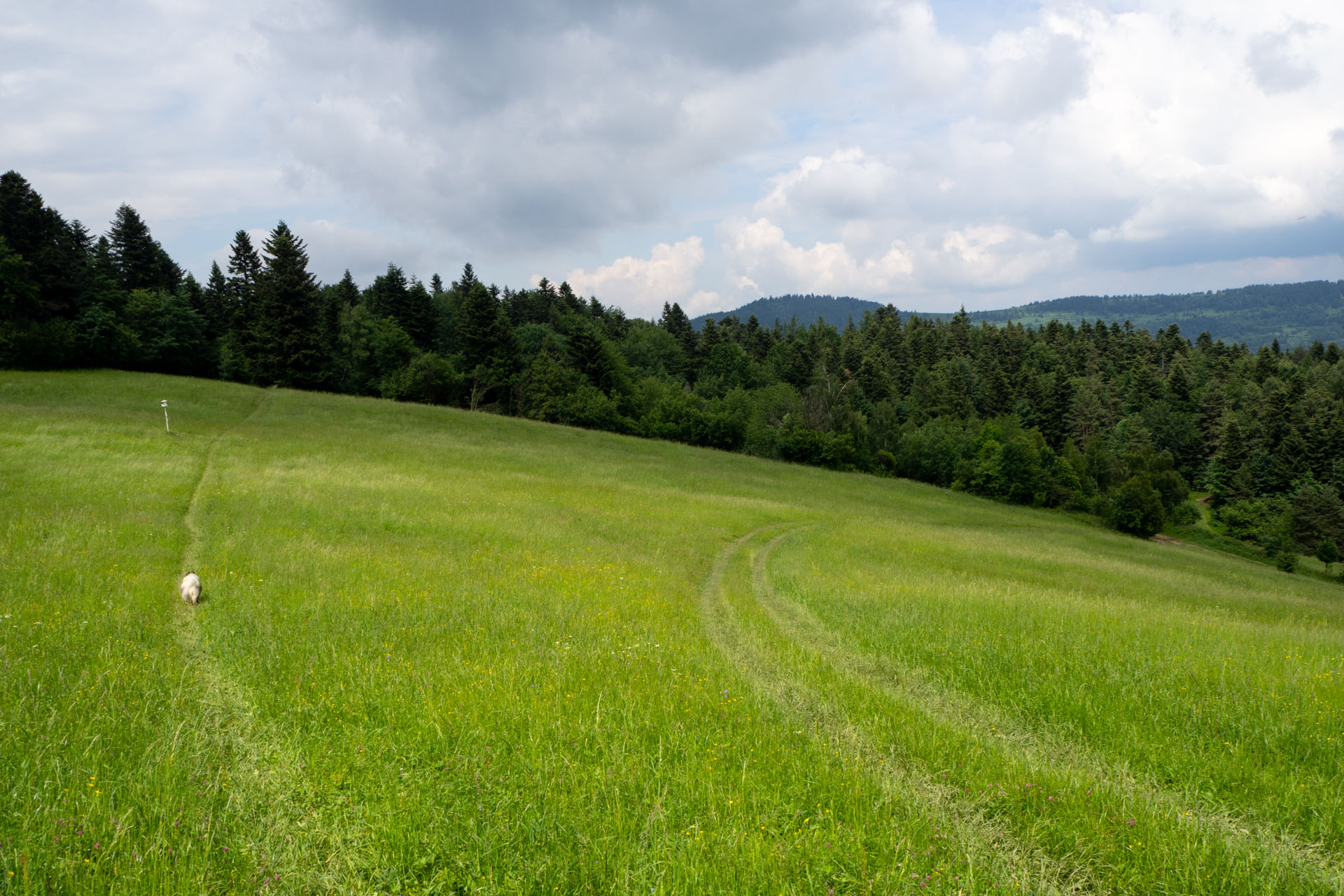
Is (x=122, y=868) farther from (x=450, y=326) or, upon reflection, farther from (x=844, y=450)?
(x=450, y=326)

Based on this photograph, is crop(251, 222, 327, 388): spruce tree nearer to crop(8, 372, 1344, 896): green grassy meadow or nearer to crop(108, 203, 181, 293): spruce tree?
crop(108, 203, 181, 293): spruce tree

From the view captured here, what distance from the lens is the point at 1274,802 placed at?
6.19m

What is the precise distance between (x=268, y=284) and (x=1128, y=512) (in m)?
95.7

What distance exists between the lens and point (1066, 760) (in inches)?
284

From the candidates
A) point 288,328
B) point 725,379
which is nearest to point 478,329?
point 288,328

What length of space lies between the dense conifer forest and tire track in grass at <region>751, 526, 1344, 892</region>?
6376cm

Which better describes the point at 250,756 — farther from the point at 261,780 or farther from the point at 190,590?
the point at 190,590

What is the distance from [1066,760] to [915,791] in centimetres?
244

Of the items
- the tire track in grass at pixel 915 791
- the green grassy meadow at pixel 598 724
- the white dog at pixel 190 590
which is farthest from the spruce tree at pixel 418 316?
the tire track in grass at pixel 915 791

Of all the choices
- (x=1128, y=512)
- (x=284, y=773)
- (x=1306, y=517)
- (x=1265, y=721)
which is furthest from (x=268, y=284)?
(x=1306, y=517)

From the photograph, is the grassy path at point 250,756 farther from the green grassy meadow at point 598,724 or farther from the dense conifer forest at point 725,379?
the dense conifer forest at point 725,379

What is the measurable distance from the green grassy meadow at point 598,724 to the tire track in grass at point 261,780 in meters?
0.03

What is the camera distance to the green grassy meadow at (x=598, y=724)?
4957 millimetres

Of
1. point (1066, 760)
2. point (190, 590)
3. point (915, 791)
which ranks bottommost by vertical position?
point (1066, 760)
